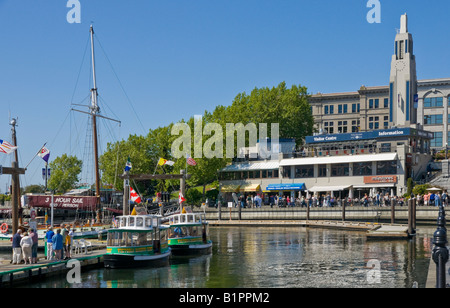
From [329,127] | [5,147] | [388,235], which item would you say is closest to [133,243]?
[5,147]

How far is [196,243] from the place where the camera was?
4178 centimetres

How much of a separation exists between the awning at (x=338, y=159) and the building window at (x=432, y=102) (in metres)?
37.5

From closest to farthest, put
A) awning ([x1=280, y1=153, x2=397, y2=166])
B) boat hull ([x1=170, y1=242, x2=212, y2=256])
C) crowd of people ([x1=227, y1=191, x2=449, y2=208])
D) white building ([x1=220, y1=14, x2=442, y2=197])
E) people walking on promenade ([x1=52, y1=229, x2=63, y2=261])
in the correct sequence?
1. people walking on promenade ([x1=52, y1=229, x2=63, y2=261])
2. boat hull ([x1=170, y1=242, x2=212, y2=256])
3. crowd of people ([x1=227, y1=191, x2=449, y2=208])
4. awning ([x1=280, y1=153, x2=397, y2=166])
5. white building ([x1=220, y1=14, x2=442, y2=197])

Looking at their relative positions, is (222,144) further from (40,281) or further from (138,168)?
(40,281)

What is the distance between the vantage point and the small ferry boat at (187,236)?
4097 centimetres

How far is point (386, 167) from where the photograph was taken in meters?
78.8

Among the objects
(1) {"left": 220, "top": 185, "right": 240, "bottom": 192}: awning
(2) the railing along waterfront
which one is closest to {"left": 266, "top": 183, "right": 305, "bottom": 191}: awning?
(1) {"left": 220, "top": 185, "right": 240, "bottom": 192}: awning

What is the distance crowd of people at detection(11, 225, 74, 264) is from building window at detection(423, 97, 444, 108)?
9357 centimetres

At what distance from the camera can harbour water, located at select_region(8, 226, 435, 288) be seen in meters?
29.0

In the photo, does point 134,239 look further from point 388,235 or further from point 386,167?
point 386,167

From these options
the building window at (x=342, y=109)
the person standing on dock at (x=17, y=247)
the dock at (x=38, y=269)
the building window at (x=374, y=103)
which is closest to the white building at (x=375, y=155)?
the building window at (x=374, y=103)

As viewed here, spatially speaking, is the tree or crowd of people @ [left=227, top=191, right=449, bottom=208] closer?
crowd of people @ [left=227, top=191, right=449, bottom=208]

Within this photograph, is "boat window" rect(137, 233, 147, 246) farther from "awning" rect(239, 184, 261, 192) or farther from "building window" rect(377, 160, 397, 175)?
"awning" rect(239, 184, 261, 192)

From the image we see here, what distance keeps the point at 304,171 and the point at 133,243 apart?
181 ft
